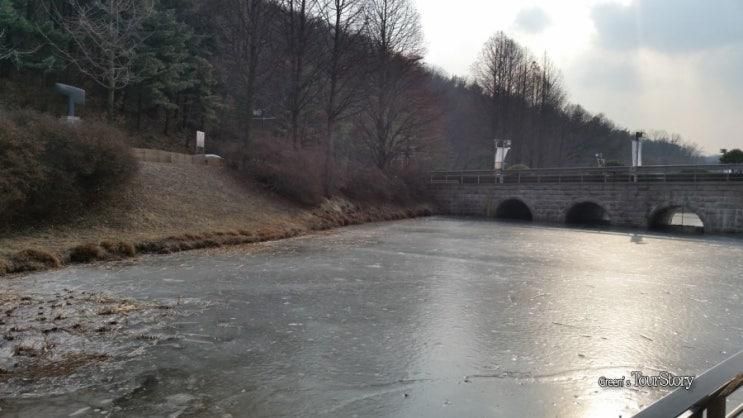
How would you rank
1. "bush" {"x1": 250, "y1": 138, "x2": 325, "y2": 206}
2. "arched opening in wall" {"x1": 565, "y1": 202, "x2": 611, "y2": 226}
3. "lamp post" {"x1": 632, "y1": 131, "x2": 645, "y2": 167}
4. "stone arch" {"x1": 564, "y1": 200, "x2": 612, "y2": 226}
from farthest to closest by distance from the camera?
"arched opening in wall" {"x1": 565, "y1": 202, "x2": 611, "y2": 226} < "stone arch" {"x1": 564, "y1": 200, "x2": 612, "y2": 226} < "lamp post" {"x1": 632, "y1": 131, "x2": 645, "y2": 167} < "bush" {"x1": 250, "y1": 138, "x2": 325, "y2": 206}

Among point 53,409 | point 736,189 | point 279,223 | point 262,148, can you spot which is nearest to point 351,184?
point 262,148

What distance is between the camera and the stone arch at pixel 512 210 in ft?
125

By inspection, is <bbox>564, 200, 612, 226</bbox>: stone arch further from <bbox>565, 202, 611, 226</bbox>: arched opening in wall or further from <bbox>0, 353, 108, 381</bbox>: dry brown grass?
<bbox>0, 353, 108, 381</bbox>: dry brown grass

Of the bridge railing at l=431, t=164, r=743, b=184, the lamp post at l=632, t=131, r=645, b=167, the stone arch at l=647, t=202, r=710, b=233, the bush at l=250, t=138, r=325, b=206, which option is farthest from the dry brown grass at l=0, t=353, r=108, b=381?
the lamp post at l=632, t=131, r=645, b=167

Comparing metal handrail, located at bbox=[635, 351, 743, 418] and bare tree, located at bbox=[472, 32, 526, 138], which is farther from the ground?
Answer: bare tree, located at bbox=[472, 32, 526, 138]

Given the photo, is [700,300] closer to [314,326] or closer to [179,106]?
[314,326]

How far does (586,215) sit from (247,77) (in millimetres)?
25599

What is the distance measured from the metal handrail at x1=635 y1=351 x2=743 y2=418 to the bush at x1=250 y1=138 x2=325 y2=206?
24579 millimetres

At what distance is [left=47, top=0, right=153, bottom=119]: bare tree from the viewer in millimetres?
24281

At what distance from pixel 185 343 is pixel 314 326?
1.81 metres

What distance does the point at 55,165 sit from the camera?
587 inches

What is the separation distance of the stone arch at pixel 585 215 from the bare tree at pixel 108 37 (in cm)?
2676

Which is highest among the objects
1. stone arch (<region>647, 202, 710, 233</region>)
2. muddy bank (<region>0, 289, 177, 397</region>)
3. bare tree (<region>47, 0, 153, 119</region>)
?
bare tree (<region>47, 0, 153, 119</region>)

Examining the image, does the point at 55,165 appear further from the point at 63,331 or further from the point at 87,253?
the point at 63,331
